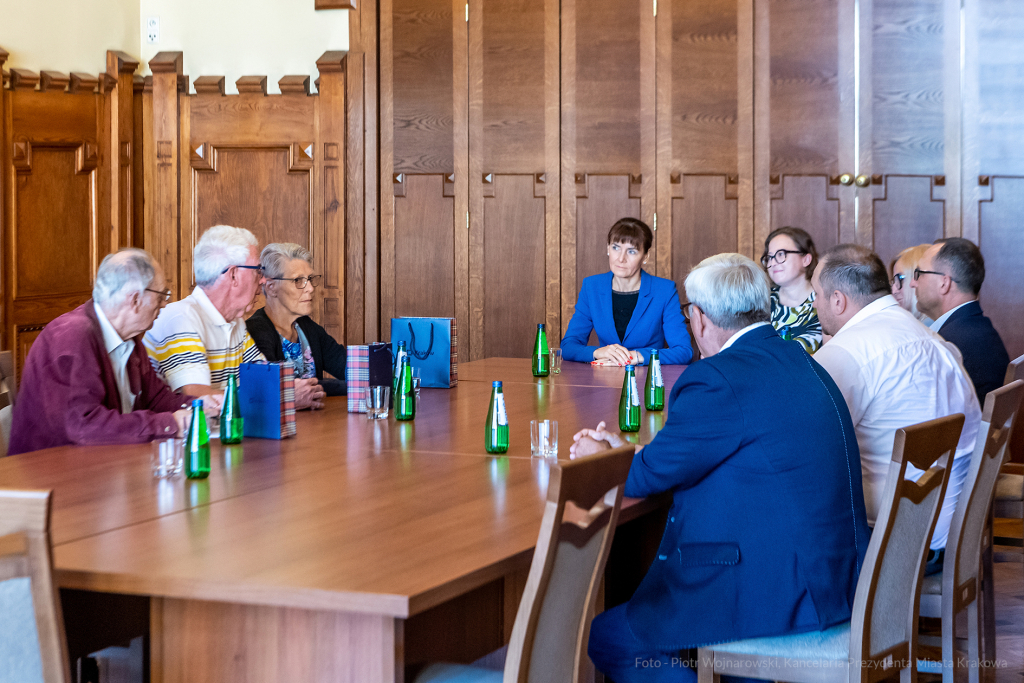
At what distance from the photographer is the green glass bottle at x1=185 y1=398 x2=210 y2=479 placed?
2.34 m

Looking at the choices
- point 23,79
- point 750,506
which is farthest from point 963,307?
point 23,79

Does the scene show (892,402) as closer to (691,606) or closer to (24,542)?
(691,606)

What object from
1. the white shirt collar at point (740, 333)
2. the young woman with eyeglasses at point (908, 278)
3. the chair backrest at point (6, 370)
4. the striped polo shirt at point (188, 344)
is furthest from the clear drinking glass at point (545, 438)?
the young woman with eyeglasses at point (908, 278)

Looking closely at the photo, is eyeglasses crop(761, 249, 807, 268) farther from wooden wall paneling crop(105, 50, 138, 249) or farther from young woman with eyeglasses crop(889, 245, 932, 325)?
wooden wall paneling crop(105, 50, 138, 249)

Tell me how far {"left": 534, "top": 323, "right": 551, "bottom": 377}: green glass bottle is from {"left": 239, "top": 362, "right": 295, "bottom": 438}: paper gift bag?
1.60m

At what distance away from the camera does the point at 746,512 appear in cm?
215

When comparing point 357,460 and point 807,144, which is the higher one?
point 807,144

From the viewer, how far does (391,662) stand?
1.65m

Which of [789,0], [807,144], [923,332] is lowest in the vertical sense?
[923,332]

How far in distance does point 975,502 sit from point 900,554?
573mm

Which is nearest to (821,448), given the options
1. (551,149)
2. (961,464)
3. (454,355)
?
(961,464)

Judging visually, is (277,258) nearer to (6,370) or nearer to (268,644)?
(6,370)

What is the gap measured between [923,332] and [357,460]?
5.51 ft

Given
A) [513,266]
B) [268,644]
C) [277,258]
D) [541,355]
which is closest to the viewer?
[268,644]
